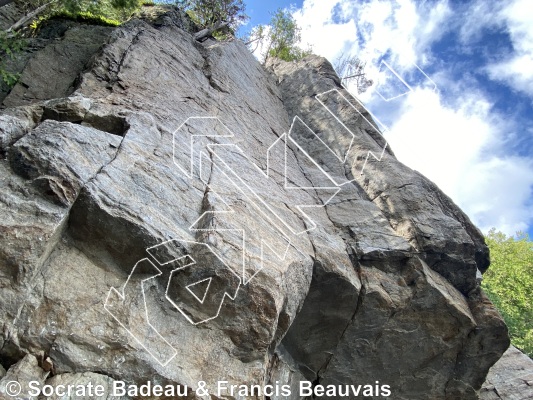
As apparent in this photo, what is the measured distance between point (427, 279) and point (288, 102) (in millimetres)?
8909

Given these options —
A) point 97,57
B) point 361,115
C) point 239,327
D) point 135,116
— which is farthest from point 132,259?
point 361,115

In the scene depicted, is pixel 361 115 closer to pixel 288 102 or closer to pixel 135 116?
pixel 288 102

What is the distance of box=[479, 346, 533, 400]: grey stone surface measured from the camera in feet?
A: 42.2

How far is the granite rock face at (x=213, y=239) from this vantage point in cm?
583

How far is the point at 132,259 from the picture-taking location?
6.41 m

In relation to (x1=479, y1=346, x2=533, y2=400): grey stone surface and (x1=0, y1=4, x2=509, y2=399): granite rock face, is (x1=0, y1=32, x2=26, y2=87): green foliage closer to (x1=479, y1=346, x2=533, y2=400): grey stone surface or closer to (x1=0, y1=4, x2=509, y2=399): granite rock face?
(x1=0, y1=4, x2=509, y2=399): granite rock face

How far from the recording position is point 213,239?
6859mm

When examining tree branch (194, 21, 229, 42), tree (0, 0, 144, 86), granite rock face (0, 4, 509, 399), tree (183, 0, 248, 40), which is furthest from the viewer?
tree (183, 0, 248, 40)

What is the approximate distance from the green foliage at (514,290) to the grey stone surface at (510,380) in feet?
40.0

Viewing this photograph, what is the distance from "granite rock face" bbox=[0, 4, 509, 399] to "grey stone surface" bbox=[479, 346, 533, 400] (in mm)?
3222

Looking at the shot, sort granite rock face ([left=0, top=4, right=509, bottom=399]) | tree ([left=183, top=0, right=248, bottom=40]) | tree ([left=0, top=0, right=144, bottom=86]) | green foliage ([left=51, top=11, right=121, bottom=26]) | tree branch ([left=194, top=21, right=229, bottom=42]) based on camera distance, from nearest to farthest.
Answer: granite rock face ([left=0, top=4, right=509, bottom=399]) → tree ([left=0, top=0, right=144, bottom=86]) → green foliage ([left=51, top=11, right=121, bottom=26]) → tree branch ([left=194, top=21, right=229, bottom=42]) → tree ([left=183, top=0, right=248, bottom=40])
